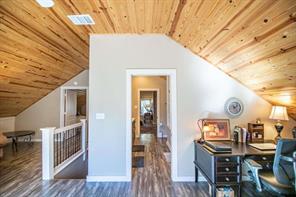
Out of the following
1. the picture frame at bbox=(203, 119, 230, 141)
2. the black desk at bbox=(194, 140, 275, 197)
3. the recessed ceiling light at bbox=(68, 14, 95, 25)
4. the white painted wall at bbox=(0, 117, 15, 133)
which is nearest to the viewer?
the black desk at bbox=(194, 140, 275, 197)

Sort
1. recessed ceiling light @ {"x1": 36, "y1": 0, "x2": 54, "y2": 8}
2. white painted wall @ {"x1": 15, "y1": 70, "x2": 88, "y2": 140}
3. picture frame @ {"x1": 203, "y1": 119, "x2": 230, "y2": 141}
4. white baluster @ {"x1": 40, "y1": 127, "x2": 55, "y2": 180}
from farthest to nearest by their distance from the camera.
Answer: white painted wall @ {"x1": 15, "y1": 70, "x2": 88, "y2": 140} → white baluster @ {"x1": 40, "y1": 127, "x2": 55, "y2": 180} → picture frame @ {"x1": 203, "y1": 119, "x2": 230, "y2": 141} → recessed ceiling light @ {"x1": 36, "y1": 0, "x2": 54, "y2": 8}

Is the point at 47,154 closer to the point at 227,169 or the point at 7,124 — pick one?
the point at 227,169

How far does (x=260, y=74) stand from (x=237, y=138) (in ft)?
3.88

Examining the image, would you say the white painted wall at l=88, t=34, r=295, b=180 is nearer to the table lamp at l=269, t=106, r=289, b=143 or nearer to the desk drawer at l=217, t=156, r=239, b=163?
the table lamp at l=269, t=106, r=289, b=143

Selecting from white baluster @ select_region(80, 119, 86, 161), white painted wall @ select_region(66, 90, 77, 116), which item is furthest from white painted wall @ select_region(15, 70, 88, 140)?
white baluster @ select_region(80, 119, 86, 161)

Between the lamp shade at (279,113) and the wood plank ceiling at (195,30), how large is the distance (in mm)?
114

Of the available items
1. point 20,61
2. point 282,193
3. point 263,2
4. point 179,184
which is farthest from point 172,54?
point 20,61

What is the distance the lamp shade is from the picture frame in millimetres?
757

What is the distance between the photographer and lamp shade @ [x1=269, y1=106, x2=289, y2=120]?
11.5 feet

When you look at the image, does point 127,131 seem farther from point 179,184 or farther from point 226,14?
point 226,14

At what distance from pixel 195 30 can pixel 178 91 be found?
3.96 feet

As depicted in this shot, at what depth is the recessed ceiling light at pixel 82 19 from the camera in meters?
3.00

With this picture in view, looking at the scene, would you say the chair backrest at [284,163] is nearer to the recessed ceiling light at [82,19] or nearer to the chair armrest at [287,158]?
the chair armrest at [287,158]

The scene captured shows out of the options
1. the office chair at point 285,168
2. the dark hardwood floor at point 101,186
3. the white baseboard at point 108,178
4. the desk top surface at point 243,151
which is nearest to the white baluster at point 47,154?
the dark hardwood floor at point 101,186
